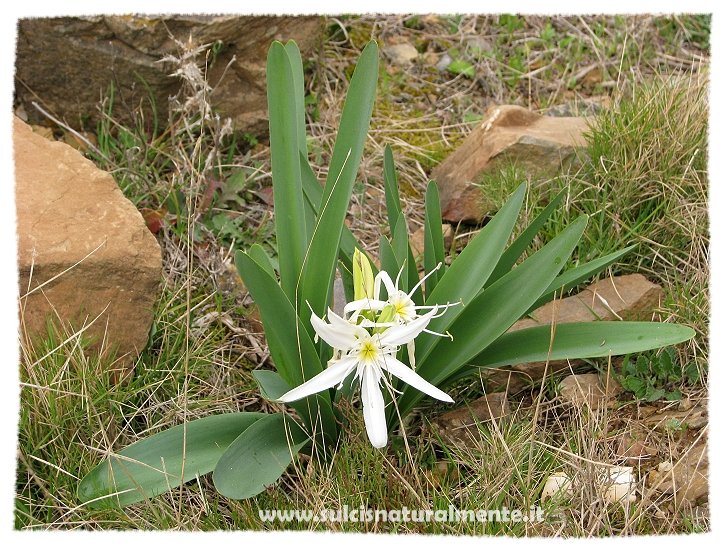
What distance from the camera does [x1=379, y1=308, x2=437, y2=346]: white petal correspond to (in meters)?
1.92

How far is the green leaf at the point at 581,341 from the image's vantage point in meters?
2.30

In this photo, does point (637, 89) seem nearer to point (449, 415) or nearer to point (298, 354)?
point (449, 415)

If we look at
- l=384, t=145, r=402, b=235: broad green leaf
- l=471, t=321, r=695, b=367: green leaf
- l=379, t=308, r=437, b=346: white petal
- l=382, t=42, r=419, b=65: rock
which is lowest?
l=471, t=321, r=695, b=367: green leaf

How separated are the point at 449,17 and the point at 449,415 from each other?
2489 mm

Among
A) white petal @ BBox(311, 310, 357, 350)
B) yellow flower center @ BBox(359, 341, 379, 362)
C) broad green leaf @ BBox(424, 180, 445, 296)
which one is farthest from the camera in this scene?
broad green leaf @ BBox(424, 180, 445, 296)

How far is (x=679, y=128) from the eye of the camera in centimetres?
307

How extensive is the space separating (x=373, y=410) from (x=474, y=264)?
53cm

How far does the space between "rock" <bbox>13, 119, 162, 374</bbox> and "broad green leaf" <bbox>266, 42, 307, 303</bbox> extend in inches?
22.6

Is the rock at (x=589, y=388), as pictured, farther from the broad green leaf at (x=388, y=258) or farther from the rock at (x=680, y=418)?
the broad green leaf at (x=388, y=258)

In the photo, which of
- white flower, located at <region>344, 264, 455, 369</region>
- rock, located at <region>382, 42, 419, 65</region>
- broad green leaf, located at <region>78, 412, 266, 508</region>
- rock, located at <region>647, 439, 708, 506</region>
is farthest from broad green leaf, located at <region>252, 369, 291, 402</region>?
rock, located at <region>382, 42, 419, 65</region>

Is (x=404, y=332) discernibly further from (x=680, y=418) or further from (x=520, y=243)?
(x=680, y=418)

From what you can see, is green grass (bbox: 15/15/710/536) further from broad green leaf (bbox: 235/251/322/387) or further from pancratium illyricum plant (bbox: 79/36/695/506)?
broad green leaf (bbox: 235/251/322/387)

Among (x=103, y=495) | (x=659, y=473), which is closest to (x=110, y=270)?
(x=103, y=495)

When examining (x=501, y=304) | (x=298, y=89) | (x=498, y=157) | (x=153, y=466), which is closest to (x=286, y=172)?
(x=298, y=89)
